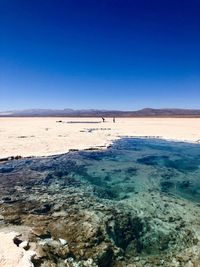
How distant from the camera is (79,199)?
1117 centimetres

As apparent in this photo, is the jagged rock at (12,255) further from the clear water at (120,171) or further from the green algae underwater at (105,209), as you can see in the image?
the clear water at (120,171)

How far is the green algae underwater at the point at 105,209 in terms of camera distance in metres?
7.18

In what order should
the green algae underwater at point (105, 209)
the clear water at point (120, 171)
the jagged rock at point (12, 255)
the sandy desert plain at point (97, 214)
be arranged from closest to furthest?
the jagged rock at point (12, 255) < the sandy desert plain at point (97, 214) < the green algae underwater at point (105, 209) < the clear water at point (120, 171)

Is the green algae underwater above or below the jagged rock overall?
below

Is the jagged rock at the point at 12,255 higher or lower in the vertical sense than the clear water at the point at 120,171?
higher

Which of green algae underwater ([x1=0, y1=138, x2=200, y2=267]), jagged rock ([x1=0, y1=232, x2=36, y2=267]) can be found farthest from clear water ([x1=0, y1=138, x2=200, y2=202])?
jagged rock ([x1=0, y1=232, x2=36, y2=267])

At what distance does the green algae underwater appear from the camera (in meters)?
7.18

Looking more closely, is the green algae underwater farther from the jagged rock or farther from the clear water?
the jagged rock

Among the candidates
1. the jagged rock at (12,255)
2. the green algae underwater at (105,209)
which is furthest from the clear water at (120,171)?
the jagged rock at (12,255)

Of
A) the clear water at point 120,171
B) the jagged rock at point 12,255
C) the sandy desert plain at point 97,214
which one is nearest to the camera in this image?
the jagged rock at point 12,255

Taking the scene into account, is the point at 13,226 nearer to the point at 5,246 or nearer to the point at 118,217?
the point at 5,246

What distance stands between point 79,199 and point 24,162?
8.02 meters

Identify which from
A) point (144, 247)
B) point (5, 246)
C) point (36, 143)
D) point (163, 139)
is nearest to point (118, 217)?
point (144, 247)

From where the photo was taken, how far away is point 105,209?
1015 centimetres
